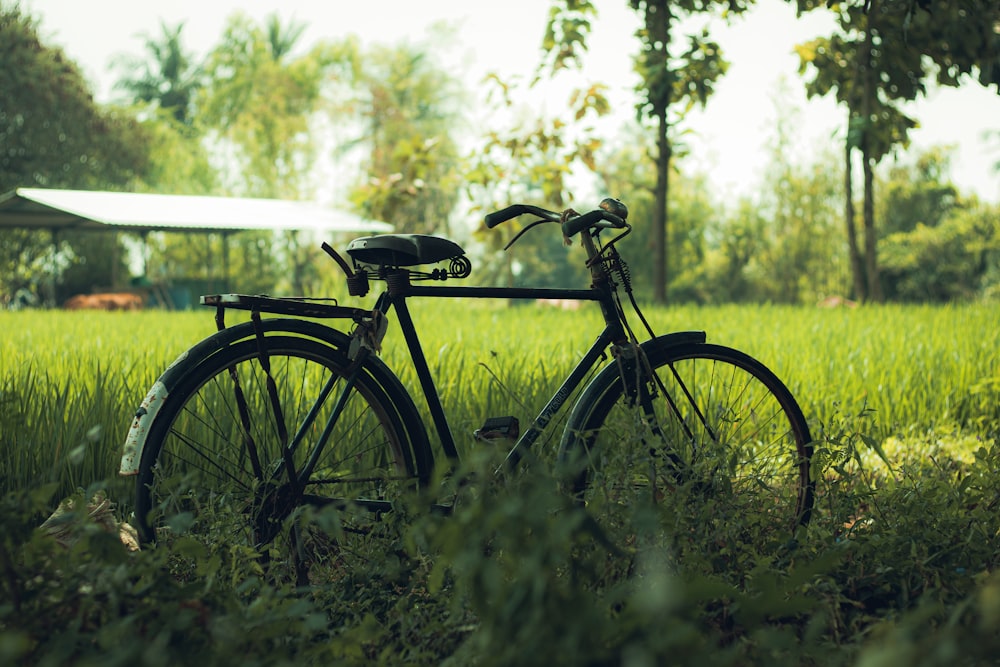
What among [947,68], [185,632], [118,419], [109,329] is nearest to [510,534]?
[185,632]

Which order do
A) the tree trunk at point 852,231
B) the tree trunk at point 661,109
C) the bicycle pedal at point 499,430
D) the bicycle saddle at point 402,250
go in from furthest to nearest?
the tree trunk at point 852,231 → the tree trunk at point 661,109 → the bicycle pedal at point 499,430 → the bicycle saddle at point 402,250

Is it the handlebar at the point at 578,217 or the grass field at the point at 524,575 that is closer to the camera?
the grass field at the point at 524,575

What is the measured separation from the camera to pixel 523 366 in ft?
13.5

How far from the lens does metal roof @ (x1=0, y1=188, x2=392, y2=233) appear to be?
54.3 feet

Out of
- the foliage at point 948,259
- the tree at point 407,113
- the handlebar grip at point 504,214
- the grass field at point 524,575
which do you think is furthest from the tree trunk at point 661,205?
Answer: the tree at point 407,113

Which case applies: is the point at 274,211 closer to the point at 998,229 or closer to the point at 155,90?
the point at 998,229

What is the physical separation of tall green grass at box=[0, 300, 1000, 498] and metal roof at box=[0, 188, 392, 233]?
8.87 m

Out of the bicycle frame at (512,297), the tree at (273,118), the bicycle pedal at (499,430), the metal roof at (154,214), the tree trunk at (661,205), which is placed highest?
the tree at (273,118)

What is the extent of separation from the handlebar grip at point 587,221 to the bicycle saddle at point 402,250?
303mm

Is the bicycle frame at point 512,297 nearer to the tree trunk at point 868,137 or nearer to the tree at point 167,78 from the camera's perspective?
the tree trunk at point 868,137

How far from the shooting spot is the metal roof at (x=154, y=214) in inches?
652

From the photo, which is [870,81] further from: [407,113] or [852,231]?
[407,113]

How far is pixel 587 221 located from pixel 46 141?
2848cm

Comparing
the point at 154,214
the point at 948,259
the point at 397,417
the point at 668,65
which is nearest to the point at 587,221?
the point at 397,417
